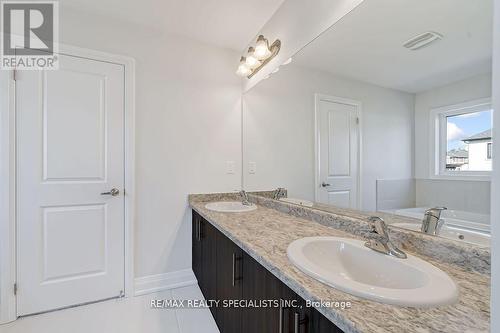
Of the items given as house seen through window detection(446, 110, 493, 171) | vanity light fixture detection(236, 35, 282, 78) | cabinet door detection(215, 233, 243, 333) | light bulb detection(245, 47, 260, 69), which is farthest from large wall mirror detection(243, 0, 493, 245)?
cabinet door detection(215, 233, 243, 333)

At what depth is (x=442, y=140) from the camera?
86cm

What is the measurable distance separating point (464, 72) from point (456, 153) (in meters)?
0.28

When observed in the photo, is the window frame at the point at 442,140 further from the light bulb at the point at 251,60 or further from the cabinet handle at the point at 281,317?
the light bulb at the point at 251,60

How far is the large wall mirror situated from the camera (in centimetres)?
75

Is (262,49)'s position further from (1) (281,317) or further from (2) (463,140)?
(1) (281,317)

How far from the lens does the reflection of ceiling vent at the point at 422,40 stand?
84 cm

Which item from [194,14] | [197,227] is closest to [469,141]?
[197,227]

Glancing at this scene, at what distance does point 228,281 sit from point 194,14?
198 centimetres

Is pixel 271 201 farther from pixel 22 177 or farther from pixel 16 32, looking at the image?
pixel 16 32

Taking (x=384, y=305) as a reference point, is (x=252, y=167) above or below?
above

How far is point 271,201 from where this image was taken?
6.31 feet

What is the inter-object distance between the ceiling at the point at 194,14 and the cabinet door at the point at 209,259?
5.44 ft

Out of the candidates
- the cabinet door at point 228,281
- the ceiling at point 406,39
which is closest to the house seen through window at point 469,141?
the ceiling at point 406,39

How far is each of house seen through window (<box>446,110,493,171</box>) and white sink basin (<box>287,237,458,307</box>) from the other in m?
0.36
